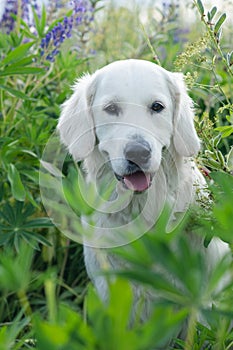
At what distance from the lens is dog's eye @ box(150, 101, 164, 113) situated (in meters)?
2.29

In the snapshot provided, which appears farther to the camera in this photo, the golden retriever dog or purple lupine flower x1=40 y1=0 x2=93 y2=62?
purple lupine flower x1=40 y1=0 x2=93 y2=62

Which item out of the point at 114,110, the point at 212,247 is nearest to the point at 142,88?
the point at 114,110

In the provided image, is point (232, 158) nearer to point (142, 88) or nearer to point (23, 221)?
point (142, 88)

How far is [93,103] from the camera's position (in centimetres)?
248

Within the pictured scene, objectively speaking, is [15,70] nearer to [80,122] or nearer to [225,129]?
[80,122]

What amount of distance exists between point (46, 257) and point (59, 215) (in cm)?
46

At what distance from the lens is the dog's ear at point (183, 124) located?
94.7 inches

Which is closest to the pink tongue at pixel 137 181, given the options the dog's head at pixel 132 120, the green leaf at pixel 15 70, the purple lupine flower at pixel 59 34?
the dog's head at pixel 132 120

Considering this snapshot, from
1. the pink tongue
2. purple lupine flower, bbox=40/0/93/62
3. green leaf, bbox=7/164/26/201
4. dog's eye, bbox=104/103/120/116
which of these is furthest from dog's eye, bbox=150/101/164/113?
purple lupine flower, bbox=40/0/93/62

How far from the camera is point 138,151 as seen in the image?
7.03 feet

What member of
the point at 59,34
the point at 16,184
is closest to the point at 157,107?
the point at 16,184

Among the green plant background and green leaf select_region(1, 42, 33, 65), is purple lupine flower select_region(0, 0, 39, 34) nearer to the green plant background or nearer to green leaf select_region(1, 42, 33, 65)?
the green plant background

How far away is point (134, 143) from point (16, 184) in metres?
0.99

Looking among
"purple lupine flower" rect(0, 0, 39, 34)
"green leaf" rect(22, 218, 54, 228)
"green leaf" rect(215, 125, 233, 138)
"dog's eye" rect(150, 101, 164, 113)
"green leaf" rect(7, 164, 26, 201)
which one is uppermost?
"dog's eye" rect(150, 101, 164, 113)
